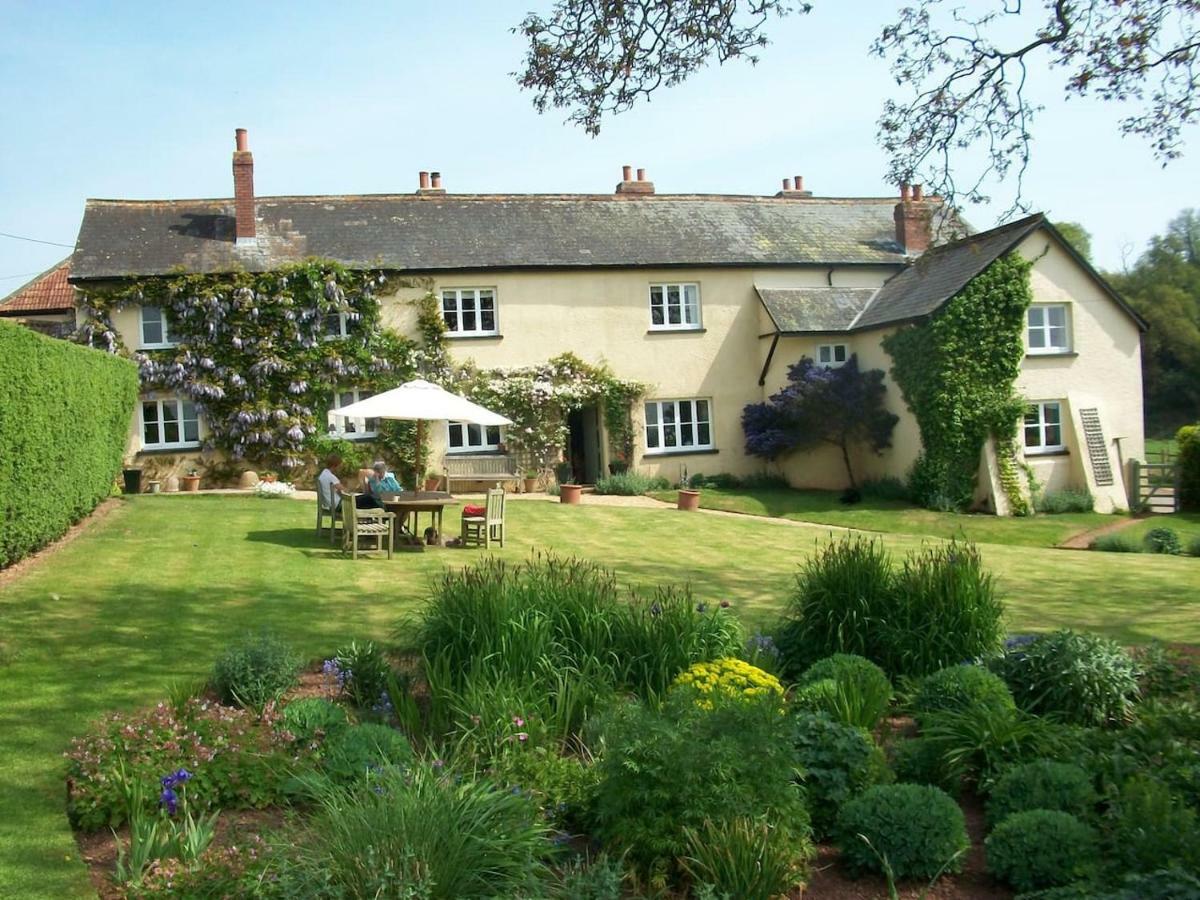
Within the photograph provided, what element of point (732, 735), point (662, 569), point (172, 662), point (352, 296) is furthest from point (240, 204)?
point (732, 735)

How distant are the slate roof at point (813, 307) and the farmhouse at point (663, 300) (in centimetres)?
6

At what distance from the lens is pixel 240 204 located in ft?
89.5

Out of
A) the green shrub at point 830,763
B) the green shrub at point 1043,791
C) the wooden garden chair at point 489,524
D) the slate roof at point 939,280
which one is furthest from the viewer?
the slate roof at point 939,280

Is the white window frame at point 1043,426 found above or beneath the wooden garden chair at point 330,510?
above

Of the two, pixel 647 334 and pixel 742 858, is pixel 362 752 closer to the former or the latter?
pixel 742 858

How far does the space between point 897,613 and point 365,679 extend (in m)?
4.07

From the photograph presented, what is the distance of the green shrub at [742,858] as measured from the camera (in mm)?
4883

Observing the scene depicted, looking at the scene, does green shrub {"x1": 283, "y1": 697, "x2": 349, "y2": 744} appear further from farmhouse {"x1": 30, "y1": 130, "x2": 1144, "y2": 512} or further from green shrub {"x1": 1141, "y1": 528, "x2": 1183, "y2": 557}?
farmhouse {"x1": 30, "y1": 130, "x2": 1144, "y2": 512}

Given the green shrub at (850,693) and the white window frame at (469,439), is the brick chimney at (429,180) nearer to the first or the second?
the white window frame at (469,439)

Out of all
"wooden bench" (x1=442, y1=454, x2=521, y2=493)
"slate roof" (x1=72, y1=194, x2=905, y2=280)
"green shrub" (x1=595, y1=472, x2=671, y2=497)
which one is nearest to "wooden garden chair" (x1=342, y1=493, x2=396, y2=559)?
"wooden bench" (x1=442, y1=454, x2=521, y2=493)

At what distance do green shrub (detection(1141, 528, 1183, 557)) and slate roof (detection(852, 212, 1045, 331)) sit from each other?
289 inches

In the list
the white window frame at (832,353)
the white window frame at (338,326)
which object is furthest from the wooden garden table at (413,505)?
the white window frame at (832,353)

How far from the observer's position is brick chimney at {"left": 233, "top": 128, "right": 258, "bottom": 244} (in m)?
27.1

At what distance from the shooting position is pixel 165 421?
2673 cm
